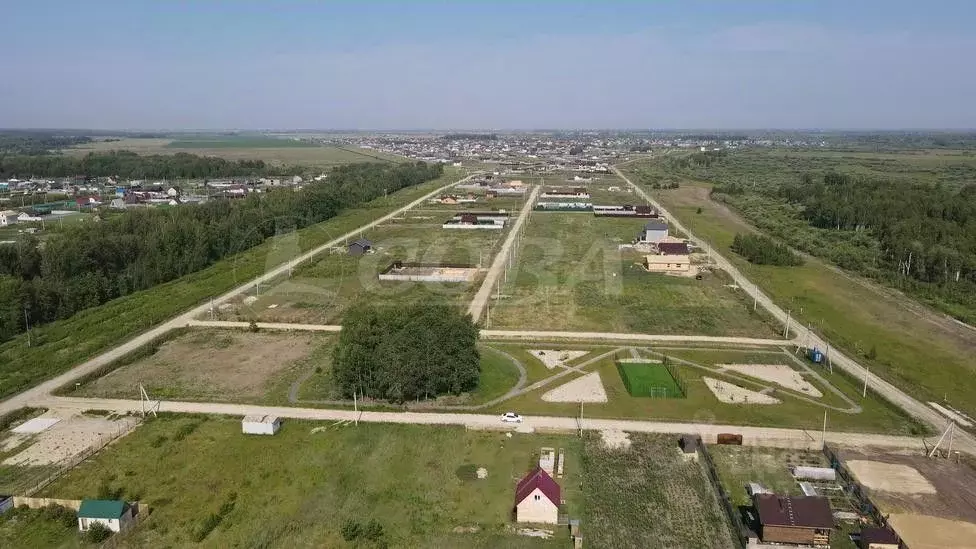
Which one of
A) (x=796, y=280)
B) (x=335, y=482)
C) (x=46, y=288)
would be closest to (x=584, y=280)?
(x=796, y=280)

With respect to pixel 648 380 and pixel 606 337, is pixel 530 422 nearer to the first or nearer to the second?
pixel 648 380

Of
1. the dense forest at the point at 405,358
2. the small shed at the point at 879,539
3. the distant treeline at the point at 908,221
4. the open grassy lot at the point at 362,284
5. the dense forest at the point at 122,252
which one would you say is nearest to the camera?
the small shed at the point at 879,539

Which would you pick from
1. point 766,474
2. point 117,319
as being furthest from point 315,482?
point 117,319

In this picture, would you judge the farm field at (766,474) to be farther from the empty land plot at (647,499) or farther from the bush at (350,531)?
the bush at (350,531)

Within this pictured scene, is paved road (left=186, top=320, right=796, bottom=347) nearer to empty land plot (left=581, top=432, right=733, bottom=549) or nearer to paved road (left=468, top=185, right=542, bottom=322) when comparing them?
paved road (left=468, top=185, right=542, bottom=322)

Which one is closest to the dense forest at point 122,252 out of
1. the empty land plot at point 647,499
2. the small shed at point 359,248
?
the small shed at point 359,248
